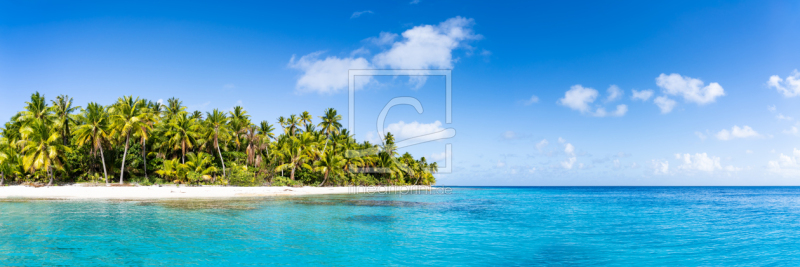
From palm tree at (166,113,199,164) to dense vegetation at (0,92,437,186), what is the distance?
4.2 inches

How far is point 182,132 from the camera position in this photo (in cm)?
4475

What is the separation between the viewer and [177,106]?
54188 millimetres

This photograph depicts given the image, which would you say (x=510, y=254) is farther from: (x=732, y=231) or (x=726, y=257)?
(x=732, y=231)

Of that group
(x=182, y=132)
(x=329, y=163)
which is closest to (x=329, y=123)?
(x=329, y=163)

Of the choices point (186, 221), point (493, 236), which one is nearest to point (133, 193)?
point (186, 221)

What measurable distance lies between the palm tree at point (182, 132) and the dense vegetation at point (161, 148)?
0.11m

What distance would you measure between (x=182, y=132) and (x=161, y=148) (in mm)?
5047

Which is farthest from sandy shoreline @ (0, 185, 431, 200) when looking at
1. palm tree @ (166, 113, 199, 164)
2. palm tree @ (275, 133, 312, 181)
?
palm tree @ (275, 133, 312, 181)

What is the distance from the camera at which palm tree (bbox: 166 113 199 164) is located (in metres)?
44.5

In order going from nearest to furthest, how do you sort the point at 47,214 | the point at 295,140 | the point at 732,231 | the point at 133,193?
the point at 732,231, the point at 47,214, the point at 133,193, the point at 295,140

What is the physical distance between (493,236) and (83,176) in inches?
1872

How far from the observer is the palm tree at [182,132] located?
44469 millimetres

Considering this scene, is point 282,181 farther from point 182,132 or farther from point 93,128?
point 93,128

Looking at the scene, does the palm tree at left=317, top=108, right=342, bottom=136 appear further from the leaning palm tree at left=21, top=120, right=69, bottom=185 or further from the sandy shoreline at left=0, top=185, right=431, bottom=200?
the leaning palm tree at left=21, top=120, right=69, bottom=185
